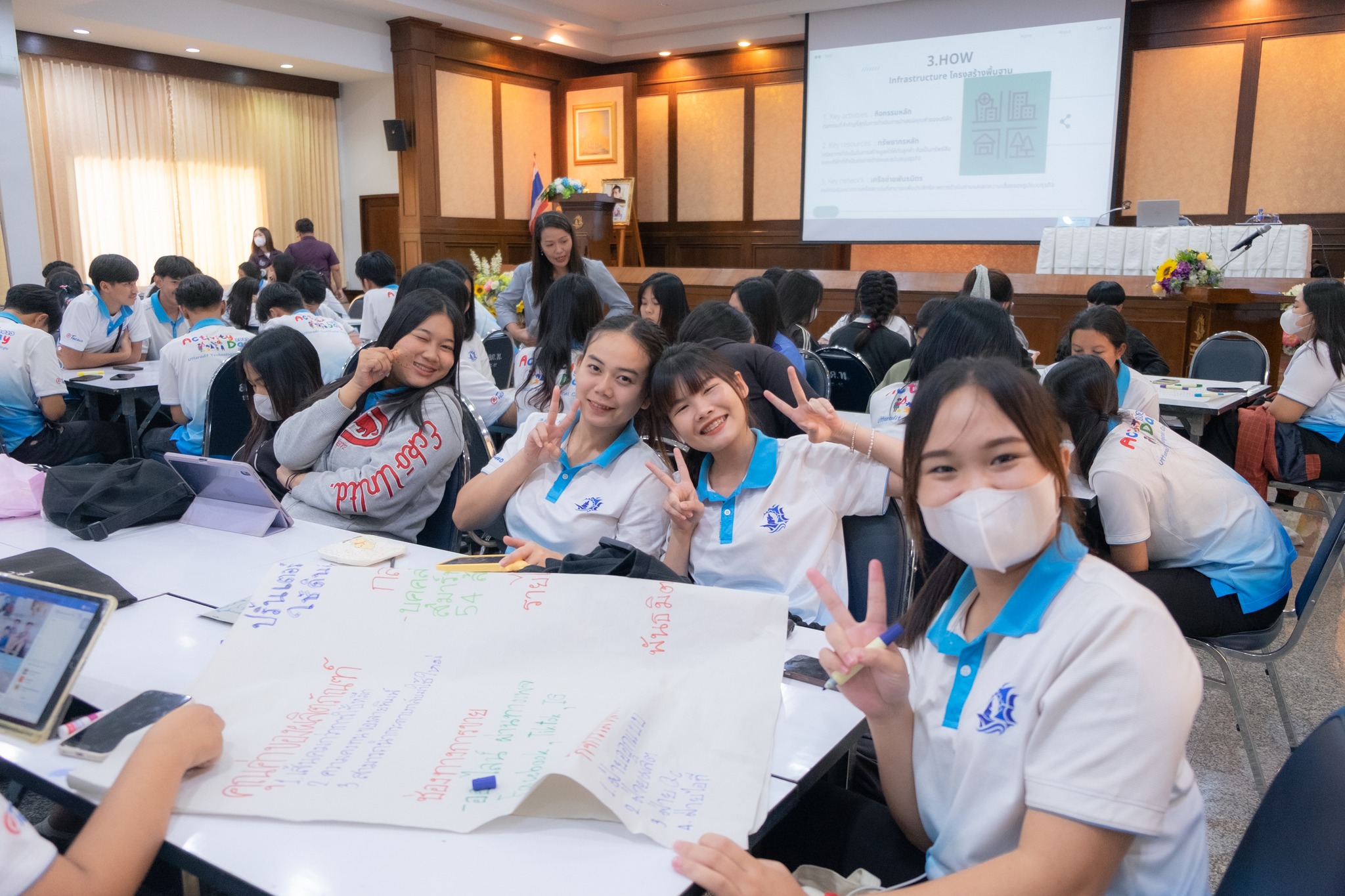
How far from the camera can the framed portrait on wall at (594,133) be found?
10.9 m

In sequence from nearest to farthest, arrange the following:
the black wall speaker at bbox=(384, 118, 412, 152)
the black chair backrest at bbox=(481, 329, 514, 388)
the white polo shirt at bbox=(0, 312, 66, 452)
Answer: the white polo shirt at bbox=(0, 312, 66, 452) < the black chair backrest at bbox=(481, 329, 514, 388) < the black wall speaker at bbox=(384, 118, 412, 152)

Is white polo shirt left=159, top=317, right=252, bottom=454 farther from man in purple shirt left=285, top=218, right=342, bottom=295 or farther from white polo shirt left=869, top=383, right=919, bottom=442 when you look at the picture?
man in purple shirt left=285, top=218, right=342, bottom=295

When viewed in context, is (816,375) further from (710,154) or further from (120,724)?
A: (710,154)

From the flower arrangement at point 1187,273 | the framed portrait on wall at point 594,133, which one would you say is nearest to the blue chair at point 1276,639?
the flower arrangement at point 1187,273

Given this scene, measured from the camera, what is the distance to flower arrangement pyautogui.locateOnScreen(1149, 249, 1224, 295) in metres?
5.59

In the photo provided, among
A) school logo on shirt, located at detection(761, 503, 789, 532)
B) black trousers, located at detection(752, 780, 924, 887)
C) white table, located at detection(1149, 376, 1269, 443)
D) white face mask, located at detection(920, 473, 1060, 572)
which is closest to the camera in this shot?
white face mask, located at detection(920, 473, 1060, 572)

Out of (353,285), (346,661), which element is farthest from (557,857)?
(353,285)

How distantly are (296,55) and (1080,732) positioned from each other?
984 cm

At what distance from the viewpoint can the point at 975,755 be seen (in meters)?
0.96

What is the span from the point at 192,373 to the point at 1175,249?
622 cm

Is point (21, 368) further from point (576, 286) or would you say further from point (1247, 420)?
point (1247, 420)

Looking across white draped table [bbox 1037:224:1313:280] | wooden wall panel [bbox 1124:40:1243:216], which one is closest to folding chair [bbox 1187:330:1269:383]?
white draped table [bbox 1037:224:1313:280]

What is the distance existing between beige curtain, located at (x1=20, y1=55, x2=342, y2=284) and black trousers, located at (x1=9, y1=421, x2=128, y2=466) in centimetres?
476

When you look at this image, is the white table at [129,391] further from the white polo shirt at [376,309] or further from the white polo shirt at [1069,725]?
the white polo shirt at [1069,725]
